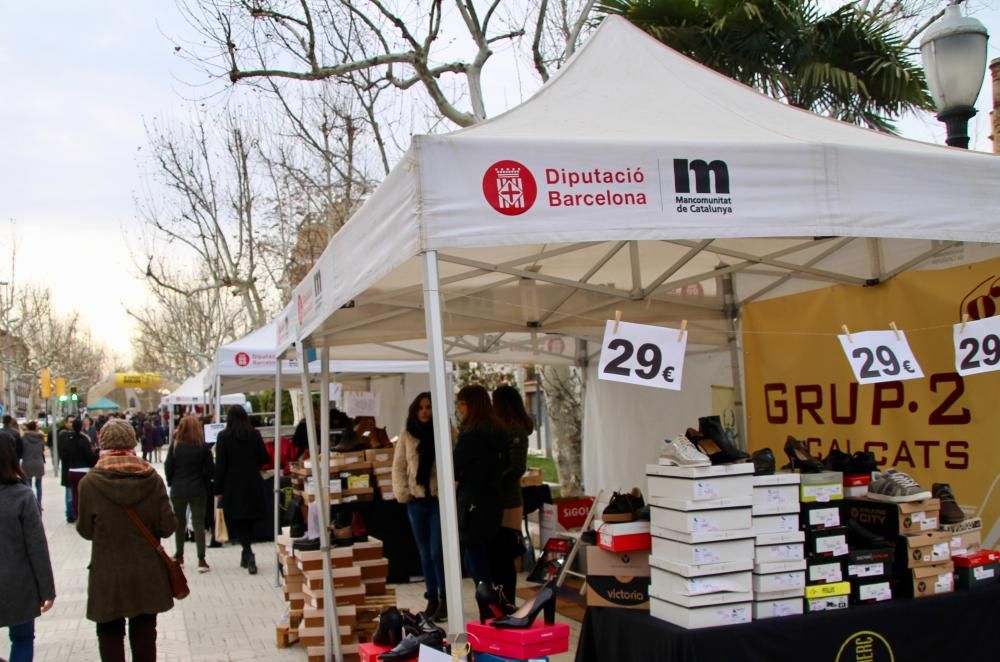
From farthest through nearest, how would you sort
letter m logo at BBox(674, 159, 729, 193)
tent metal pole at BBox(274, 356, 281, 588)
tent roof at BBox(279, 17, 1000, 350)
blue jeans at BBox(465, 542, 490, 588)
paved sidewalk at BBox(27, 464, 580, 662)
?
tent metal pole at BBox(274, 356, 281, 588), paved sidewalk at BBox(27, 464, 580, 662), blue jeans at BBox(465, 542, 490, 588), letter m logo at BBox(674, 159, 729, 193), tent roof at BBox(279, 17, 1000, 350)

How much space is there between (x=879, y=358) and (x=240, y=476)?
7749mm

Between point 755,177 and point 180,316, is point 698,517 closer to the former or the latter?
point 755,177

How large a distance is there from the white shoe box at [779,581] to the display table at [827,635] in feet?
0.44

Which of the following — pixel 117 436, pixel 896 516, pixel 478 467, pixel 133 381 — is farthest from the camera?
pixel 133 381

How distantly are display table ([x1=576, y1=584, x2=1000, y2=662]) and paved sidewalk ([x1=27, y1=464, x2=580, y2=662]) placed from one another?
2011 millimetres

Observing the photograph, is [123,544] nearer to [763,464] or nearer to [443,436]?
[443,436]

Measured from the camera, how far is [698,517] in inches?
151

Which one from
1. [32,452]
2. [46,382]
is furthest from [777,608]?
[46,382]

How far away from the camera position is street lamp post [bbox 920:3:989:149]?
17.8 feet

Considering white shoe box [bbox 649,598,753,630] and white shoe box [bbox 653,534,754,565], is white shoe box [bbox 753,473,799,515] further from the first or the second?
white shoe box [bbox 649,598,753,630]

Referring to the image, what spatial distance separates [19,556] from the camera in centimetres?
502

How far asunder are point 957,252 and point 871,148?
1920mm

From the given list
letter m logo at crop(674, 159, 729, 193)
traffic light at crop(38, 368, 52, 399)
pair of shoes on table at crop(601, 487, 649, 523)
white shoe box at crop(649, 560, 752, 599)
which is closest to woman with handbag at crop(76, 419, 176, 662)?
pair of shoes on table at crop(601, 487, 649, 523)

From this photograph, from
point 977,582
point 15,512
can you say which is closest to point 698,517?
point 977,582
